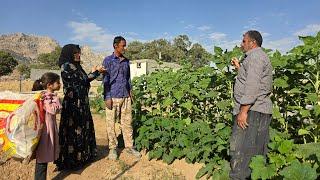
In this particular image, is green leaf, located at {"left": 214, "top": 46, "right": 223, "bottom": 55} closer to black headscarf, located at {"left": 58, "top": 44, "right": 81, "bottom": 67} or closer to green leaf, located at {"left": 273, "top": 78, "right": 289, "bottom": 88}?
green leaf, located at {"left": 273, "top": 78, "right": 289, "bottom": 88}

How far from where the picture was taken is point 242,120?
4.15 m

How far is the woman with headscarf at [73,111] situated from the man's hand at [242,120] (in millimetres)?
2252

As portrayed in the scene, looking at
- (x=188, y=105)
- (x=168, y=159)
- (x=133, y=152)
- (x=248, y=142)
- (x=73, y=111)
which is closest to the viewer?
(x=248, y=142)

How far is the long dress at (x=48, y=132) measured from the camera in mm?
4734

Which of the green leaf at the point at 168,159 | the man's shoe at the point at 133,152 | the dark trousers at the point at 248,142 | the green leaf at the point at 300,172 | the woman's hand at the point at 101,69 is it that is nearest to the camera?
the green leaf at the point at 300,172

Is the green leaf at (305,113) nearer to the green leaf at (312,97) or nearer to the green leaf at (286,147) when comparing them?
the green leaf at (312,97)

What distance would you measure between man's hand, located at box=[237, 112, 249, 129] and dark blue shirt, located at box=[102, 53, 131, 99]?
225cm

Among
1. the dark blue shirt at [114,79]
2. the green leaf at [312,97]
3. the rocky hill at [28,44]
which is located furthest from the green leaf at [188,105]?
the rocky hill at [28,44]

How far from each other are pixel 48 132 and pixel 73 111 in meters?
0.73

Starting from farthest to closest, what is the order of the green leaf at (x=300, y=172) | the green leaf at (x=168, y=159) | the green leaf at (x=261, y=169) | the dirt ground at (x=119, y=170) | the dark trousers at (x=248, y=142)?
the green leaf at (x=168, y=159)
the dirt ground at (x=119, y=170)
the dark trousers at (x=248, y=142)
the green leaf at (x=261, y=169)
the green leaf at (x=300, y=172)

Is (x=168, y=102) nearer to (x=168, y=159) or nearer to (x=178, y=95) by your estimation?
(x=178, y=95)

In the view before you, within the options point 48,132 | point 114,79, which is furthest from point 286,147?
point 114,79

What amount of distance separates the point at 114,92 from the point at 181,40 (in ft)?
211

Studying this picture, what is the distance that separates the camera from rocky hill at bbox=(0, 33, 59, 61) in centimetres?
13675
